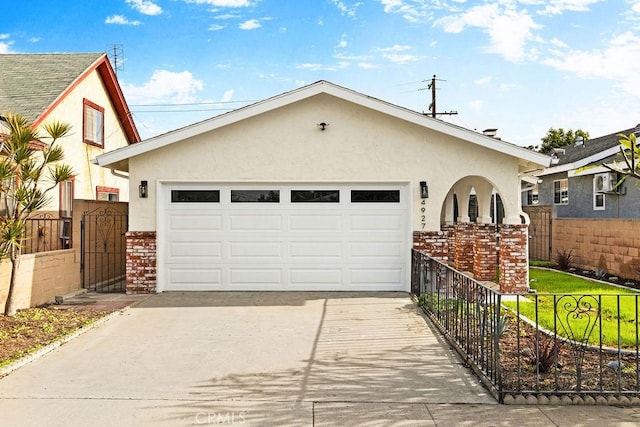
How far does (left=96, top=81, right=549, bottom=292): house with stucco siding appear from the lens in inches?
493

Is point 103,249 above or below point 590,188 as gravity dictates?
below

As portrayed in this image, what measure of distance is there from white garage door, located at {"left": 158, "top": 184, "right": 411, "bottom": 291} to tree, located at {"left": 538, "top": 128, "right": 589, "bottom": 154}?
140 feet

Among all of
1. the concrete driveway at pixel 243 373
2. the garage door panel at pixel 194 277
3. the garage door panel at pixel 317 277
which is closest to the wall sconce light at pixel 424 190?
the garage door panel at pixel 317 277

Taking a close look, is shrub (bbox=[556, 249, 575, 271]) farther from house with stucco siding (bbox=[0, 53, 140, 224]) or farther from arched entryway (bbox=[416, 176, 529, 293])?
house with stucco siding (bbox=[0, 53, 140, 224])

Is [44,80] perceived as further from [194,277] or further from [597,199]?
[597,199]

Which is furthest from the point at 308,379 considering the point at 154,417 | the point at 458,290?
the point at 458,290

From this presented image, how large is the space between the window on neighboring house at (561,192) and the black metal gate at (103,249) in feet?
57.8

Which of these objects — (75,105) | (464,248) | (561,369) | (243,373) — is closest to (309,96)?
(464,248)

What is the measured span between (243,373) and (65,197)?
1186 cm

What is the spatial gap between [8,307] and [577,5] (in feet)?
44.8

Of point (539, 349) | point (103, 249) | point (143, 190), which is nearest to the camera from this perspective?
point (539, 349)

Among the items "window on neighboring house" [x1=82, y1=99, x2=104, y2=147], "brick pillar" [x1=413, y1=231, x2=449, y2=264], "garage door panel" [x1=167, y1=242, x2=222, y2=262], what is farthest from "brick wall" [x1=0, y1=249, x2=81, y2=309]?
"brick pillar" [x1=413, y1=231, x2=449, y2=264]

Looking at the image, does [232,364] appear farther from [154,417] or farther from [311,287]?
[311,287]

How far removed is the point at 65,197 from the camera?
16.4 meters
